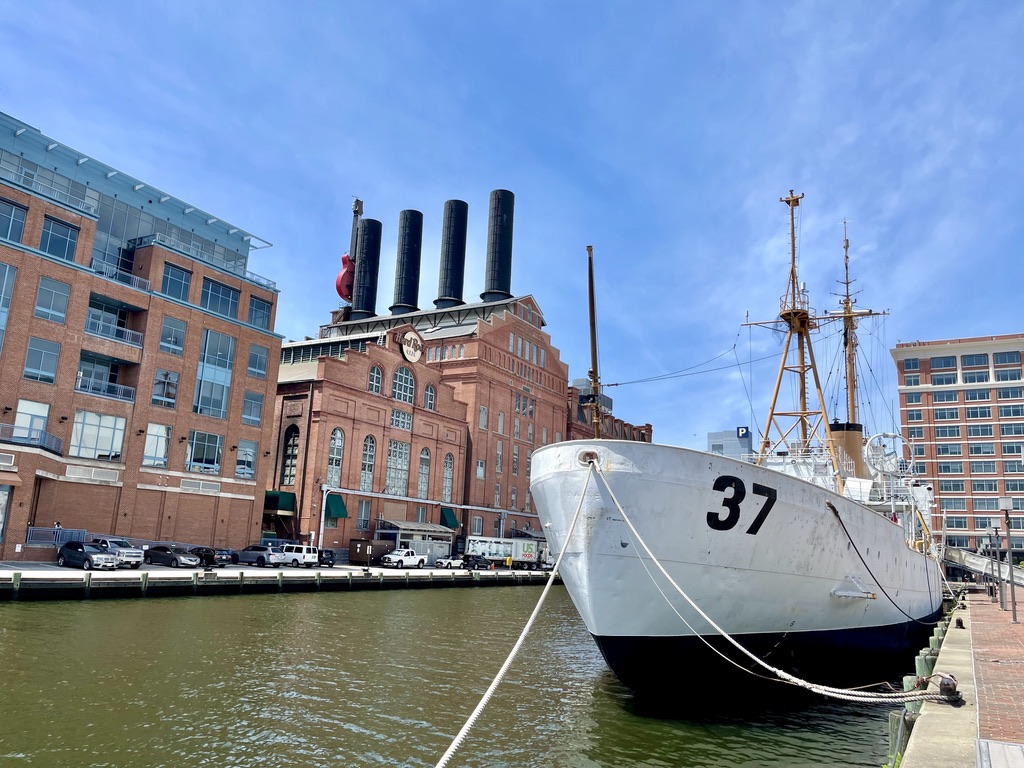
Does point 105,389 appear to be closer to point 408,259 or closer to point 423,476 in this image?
point 423,476

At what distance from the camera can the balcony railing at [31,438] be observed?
37.9m

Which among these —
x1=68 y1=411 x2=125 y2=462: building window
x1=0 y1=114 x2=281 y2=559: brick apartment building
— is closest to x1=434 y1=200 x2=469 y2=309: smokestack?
x1=0 y1=114 x2=281 y2=559: brick apartment building

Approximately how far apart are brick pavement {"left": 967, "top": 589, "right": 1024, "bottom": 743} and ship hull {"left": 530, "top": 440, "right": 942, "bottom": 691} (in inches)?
143

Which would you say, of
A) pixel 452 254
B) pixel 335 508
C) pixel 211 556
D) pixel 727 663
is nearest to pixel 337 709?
pixel 727 663

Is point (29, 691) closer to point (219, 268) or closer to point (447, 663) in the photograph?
point (447, 663)

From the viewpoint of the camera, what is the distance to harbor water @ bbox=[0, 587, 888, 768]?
11.5 metres

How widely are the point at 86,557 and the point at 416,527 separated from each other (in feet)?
98.8

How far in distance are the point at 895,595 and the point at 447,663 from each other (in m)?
13.5

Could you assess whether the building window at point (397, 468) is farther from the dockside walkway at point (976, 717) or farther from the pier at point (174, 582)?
the dockside walkway at point (976, 717)

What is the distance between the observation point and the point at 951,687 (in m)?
11.0

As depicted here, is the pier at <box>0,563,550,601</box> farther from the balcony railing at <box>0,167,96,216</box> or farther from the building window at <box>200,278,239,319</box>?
the balcony railing at <box>0,167,96,216</box>

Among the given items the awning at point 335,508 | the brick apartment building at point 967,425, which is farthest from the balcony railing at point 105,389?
the brick apartment building at point 967,425

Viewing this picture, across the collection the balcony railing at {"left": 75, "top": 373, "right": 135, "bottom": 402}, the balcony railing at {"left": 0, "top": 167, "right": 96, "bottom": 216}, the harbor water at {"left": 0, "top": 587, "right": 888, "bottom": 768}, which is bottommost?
the harbor water at {"left": 0, "top": 587, "right": 888, "bottom": 768}

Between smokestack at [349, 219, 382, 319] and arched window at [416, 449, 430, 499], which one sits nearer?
arched window at [416, 449, 430, 499]
